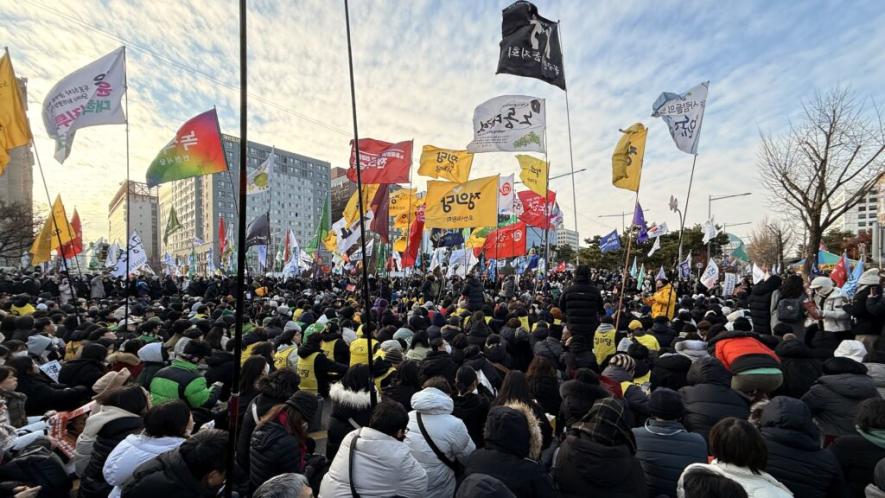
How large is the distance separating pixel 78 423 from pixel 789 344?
23.6ft

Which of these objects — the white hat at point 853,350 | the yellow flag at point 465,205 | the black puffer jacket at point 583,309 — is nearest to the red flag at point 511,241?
the yellow flag at point 465,205

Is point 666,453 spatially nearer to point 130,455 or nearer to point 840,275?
point 130,455

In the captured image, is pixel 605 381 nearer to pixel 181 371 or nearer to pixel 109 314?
pixel 181 371

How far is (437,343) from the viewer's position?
6043 millimetres

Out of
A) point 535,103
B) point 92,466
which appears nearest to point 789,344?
point 92,466

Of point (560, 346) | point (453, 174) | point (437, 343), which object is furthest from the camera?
point (453, 174)

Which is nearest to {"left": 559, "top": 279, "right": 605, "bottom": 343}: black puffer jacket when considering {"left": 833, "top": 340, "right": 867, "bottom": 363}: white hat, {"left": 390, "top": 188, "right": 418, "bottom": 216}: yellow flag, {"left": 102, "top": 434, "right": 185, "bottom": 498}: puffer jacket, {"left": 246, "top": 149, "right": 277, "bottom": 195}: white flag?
{"left": 833, "top": 340, "right": 867, "bottom": 363}: white hat

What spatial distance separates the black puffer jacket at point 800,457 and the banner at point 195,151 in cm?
937

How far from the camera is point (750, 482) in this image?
234cm

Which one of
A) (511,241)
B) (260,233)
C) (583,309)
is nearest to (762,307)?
(583,309)

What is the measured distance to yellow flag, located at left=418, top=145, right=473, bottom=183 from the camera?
13.4 meters

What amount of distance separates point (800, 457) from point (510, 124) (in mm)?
9824

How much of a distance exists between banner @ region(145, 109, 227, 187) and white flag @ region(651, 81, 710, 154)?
960 cm

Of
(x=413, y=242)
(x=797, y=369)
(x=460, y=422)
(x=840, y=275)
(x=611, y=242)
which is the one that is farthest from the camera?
(x=611, y=242)
